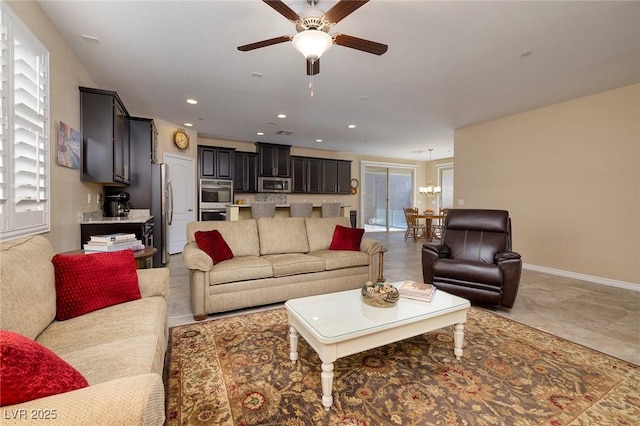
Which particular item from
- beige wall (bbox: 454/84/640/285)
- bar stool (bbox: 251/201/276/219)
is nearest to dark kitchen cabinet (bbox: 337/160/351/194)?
bar stool (bbox: 251/201/276/219)

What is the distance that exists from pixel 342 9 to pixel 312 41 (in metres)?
0.28

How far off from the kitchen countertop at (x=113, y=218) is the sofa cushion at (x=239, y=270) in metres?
1.43

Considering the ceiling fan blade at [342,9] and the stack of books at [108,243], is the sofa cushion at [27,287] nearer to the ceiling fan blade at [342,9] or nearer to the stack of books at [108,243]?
the stack of books at [108,243]

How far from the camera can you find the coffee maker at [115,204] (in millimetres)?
3913

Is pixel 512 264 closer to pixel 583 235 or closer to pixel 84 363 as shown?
pixel 583 235

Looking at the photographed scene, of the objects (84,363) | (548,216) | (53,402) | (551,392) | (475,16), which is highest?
(475,16)

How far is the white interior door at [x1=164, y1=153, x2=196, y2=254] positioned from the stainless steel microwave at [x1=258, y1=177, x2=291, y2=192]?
1.62 meters

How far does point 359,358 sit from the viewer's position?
1919 millimetres

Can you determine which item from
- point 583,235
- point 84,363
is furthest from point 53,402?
point 583,235

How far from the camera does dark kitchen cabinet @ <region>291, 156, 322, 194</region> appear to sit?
24.9 ft

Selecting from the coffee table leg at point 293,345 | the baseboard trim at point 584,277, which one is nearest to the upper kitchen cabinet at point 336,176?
the baseboard trim at point 584,277

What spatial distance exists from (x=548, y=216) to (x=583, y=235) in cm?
50

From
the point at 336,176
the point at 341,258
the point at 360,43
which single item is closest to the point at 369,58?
the point at 360,43

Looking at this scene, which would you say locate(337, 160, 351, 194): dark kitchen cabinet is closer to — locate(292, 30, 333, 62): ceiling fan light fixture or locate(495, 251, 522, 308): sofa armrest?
locate(495, 251, 522, 308): sofa armrest
